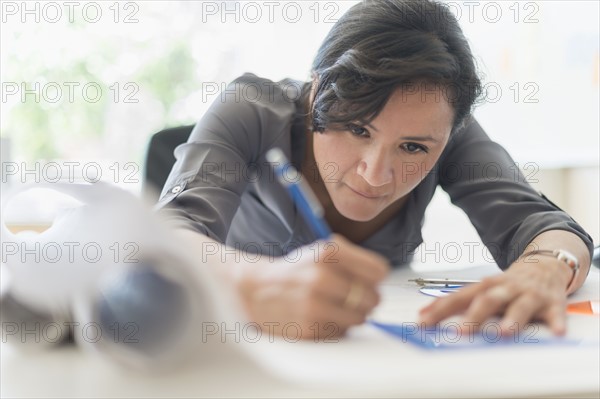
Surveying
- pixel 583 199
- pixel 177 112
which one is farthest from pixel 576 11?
pixel 177 112

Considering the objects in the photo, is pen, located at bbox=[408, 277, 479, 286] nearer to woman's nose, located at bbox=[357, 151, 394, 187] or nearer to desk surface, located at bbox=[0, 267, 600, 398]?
woman's nose, located at bbox=[357, 151, 394, 187]

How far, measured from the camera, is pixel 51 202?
2615 millimetres

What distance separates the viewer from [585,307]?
78 cm

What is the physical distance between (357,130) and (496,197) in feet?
1.11

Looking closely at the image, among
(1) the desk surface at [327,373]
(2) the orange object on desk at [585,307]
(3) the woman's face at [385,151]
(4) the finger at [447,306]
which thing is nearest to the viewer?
(1) the desk surface at [327,373]

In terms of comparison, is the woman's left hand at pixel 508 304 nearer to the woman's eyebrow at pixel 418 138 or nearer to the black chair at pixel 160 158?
A: the woman's eyebrow at pixel 418 138

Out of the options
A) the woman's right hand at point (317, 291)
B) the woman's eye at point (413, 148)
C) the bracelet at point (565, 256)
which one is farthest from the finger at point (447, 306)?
the woman's eye at point (413, 148)

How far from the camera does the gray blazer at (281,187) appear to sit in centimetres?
98

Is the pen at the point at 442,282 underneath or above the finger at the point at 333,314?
underneath

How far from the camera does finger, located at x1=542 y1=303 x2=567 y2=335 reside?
2.01 ft

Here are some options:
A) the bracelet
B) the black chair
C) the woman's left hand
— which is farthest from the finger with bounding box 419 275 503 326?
the black chair

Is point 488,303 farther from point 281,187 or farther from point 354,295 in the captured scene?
point 281,187

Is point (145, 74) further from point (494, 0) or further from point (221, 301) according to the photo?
point (221, 301)

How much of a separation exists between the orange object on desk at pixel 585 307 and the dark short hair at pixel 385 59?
37 cm
